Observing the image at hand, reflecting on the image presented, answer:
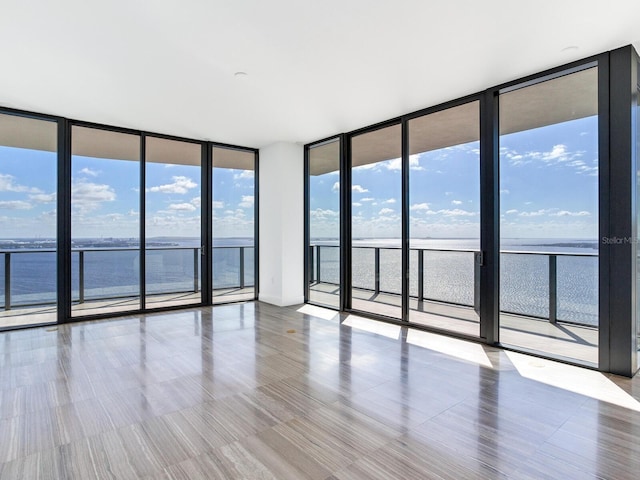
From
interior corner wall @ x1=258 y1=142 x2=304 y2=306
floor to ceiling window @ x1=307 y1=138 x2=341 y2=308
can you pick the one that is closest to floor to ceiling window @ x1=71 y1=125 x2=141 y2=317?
interior corner wall @ x1=258 y1=142 x2=304 y2=306

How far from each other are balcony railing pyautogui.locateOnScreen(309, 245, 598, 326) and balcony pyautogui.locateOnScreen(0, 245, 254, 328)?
169 cm

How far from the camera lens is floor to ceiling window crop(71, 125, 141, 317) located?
17.3 feet

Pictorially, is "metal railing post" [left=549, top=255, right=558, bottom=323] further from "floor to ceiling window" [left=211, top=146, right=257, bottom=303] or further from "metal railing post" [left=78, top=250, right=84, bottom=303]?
"metal railing post" [left=78, top=250, right=84, bottom=303]

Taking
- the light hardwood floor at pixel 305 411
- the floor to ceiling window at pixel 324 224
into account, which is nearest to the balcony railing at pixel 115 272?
the floor to ceiling window at pixel 324 224

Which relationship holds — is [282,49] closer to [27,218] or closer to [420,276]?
[420,276]

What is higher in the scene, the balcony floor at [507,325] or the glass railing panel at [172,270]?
the glass railing panel at [172,270]

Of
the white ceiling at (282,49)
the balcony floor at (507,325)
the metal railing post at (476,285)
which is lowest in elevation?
the balcony floor at (507,325)

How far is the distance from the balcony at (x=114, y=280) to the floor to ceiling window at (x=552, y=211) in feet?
15.1

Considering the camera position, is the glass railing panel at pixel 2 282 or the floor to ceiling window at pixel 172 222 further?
the floor to ceiling window at pixel 172 222

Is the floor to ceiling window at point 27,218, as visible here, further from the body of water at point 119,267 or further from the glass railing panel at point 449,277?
the glass railing panel at point 449,277

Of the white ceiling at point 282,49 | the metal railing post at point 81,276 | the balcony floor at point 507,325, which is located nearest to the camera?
the white ceiling at point 282,49

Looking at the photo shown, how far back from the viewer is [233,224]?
6.57 metres

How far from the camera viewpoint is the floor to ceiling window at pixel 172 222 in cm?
577

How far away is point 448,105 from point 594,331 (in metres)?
3.17
